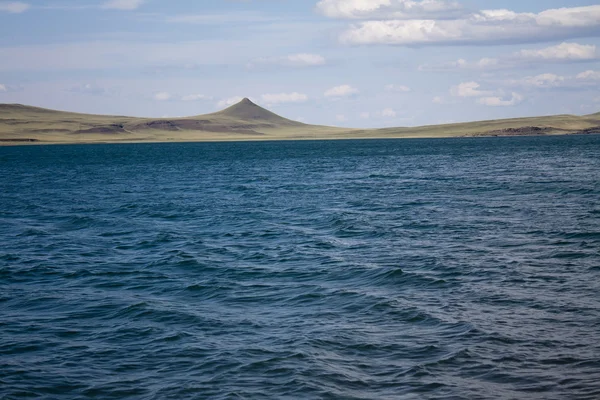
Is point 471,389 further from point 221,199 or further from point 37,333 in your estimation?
point 221,199

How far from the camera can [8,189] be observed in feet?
217

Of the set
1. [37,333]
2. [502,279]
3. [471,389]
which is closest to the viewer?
[471,389]

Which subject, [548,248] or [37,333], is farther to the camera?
[548,248]

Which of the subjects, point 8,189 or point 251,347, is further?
point 8,189

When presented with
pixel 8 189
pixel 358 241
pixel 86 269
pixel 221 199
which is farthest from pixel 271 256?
pixel 8 189

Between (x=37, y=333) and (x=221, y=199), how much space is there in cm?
3592

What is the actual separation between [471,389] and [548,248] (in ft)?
47.2

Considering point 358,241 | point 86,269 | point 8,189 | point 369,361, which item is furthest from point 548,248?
point 8,189

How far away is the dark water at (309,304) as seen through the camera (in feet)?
45.5

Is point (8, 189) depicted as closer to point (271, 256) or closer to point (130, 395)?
point (271, 256)

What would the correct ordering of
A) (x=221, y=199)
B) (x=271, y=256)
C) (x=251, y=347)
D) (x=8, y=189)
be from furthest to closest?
(x=8, y=189), (x=221, y=199), (x=271, y=256), (x=251, y=347)

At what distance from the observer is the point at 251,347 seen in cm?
1580

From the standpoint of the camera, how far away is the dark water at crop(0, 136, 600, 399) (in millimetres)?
13883

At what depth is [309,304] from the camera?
19.6m
